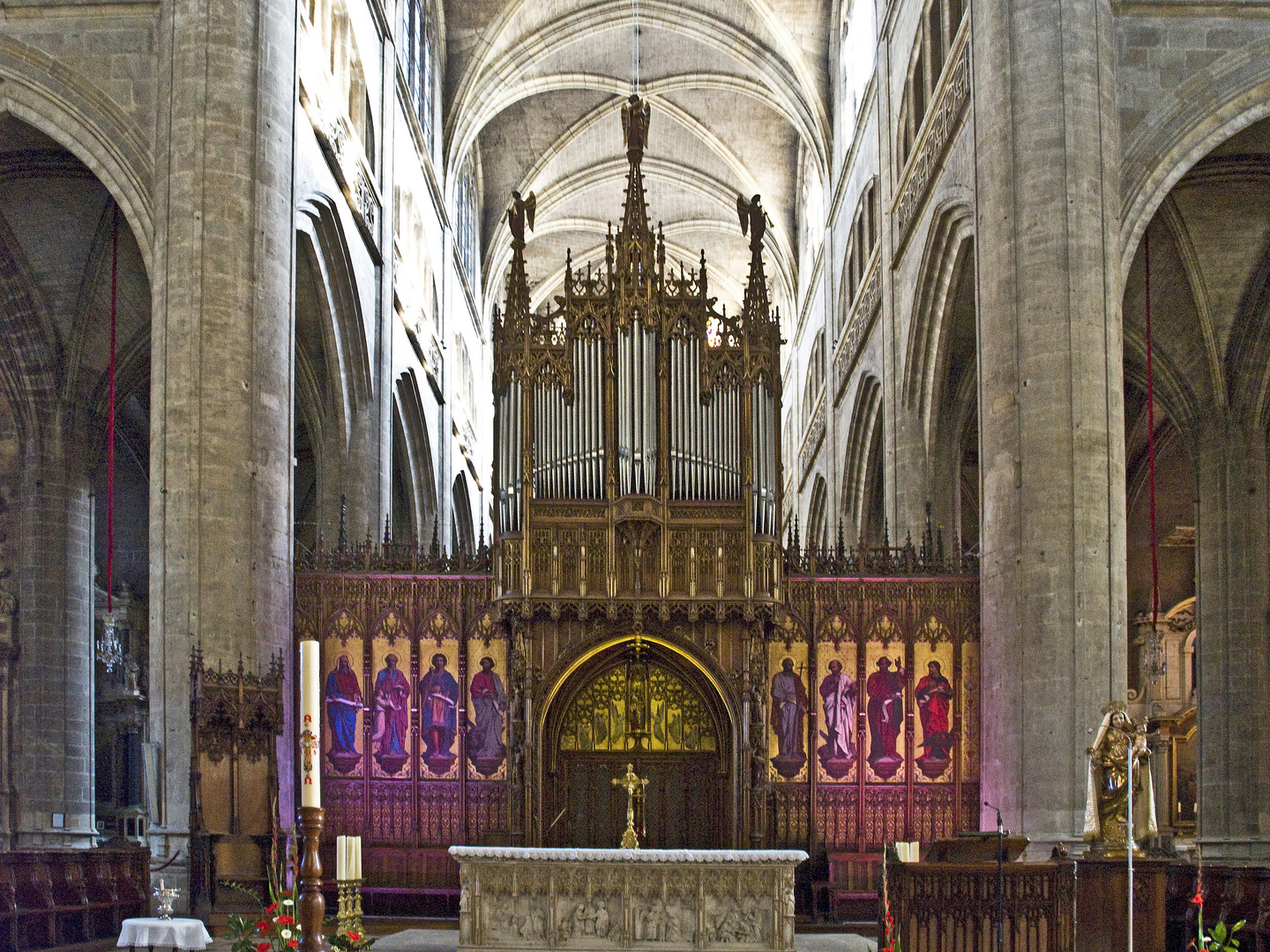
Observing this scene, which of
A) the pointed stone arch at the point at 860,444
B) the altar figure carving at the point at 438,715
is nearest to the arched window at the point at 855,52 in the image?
the pointed stone arch at the point at 860,444

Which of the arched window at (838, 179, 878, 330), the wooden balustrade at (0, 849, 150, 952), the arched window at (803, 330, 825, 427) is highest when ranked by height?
the arched window at (838, 179, 878, 330)

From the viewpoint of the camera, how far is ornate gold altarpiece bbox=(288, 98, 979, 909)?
1778 centimetres

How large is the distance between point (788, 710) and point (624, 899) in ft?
18.2

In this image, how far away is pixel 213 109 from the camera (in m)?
17.2

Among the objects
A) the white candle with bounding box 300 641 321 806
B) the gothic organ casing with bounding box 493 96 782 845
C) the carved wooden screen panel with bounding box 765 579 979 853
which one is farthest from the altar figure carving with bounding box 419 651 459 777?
the white candle with bounding box 300 641 321 806

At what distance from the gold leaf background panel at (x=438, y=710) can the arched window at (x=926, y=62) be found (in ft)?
34.2

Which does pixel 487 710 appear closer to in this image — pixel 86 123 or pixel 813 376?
pixel 86 123

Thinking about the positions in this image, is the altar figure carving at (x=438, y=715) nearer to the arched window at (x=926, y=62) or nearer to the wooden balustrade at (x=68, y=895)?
the wooden balustrade at (x=68, y=895)

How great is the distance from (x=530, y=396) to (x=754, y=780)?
17.2 feet

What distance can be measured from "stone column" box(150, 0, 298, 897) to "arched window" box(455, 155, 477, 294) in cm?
2032

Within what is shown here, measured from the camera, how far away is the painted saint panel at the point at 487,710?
18203mm

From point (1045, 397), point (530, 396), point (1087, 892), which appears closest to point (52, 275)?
point (530, 396)

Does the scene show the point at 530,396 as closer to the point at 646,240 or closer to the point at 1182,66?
the point at 646,240

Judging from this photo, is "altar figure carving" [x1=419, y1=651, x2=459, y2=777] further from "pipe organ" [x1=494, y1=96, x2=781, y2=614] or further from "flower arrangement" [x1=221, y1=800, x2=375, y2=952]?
"flower arrangement" [x1=221, y1=800, x2=375, y2=952]
